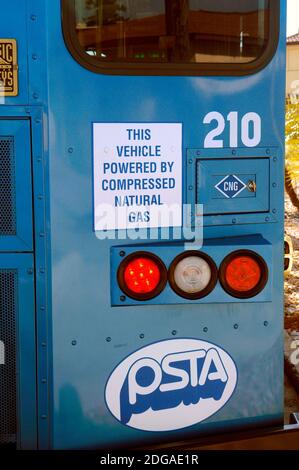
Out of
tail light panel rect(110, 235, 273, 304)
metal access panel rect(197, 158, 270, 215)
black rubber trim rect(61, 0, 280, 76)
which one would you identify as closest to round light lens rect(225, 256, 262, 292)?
tail light panel rect(110, 235, 273, 304)

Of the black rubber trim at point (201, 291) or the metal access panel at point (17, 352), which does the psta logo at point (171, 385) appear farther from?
the metal access panel at point (17, 352)

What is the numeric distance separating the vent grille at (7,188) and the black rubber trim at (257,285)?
2.64 feet

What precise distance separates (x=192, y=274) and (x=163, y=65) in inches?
31.1

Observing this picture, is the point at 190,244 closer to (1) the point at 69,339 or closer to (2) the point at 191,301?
(2) the point at 191,301

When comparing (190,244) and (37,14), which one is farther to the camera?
(190,244)

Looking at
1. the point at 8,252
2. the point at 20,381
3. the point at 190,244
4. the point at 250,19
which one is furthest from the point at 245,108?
the point at 20,381

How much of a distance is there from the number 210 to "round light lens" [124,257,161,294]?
0.50 metres

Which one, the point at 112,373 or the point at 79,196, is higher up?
the point at 79,196

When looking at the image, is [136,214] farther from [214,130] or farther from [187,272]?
[214,130]

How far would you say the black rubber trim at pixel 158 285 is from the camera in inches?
91.5
